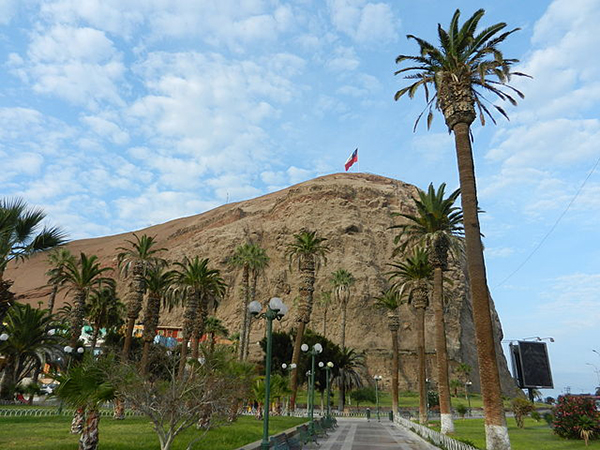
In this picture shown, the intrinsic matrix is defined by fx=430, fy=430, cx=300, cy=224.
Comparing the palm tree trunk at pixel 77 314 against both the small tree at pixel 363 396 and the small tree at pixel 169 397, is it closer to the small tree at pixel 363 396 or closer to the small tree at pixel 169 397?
the small tree at pixel 169 397

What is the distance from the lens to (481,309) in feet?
51.8

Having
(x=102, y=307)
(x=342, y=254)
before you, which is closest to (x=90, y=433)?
(x=102, y=307)

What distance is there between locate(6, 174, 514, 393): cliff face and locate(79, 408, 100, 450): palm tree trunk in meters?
73.7

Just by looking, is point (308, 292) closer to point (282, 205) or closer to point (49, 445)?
point (49, 445)

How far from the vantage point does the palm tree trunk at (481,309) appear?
14.3m

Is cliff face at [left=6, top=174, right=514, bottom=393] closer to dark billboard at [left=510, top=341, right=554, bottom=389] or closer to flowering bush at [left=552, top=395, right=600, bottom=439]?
dark billboard at [left=510, top=341, right=554, bottom=389]

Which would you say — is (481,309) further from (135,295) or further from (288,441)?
(135,295)

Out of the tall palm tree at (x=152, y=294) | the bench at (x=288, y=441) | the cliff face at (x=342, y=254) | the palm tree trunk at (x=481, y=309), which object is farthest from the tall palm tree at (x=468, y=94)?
the cliff face at (x=342, y=254)

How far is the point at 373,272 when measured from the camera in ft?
325

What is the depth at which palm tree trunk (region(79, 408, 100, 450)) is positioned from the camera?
11727mm

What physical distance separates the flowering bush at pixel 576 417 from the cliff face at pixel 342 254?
6402 centimetres

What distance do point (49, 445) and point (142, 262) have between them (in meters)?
22.9

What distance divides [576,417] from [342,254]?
82.1 metres

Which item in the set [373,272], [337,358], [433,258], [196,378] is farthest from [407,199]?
[196,378]
